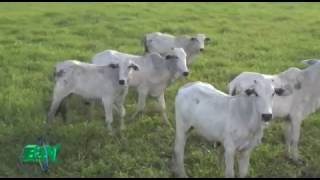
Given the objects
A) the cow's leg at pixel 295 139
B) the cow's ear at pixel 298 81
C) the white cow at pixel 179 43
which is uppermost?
the white cow at pixel 179 43

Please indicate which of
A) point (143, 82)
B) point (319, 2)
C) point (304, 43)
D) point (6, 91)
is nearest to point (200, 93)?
point (143, 82)

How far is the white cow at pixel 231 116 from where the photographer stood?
26.0ft

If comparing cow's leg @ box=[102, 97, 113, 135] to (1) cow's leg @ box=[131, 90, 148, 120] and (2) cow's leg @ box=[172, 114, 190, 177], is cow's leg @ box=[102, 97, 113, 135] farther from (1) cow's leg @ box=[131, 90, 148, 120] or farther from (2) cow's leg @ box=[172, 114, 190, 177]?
(2) cow's leg @ box=[172, 114, 190, 177]

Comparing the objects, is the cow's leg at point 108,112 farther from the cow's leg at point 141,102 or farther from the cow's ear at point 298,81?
the cow's ear at point 298,81

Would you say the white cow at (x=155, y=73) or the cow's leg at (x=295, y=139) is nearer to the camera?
the cow's leg at (x=295, y=139)

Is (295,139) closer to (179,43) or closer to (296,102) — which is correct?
(296,102)

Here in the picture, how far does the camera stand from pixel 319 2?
107 ft

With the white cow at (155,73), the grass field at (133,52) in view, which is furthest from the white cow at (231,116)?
the white cow at (155,73)

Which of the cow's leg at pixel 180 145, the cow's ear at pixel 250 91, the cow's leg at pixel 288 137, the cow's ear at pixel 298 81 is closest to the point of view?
the cow's ear at pixel 250 91

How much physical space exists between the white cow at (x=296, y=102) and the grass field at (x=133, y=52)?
35 centimetres

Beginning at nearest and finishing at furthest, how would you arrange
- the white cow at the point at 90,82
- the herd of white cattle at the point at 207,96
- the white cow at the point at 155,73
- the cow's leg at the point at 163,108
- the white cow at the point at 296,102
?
1. the herd of white cattle at the point at 207,96
2. the white cow at the point at 296,102
3. the white cow at the point at 90,82
4. the cow's leg at the point at 163,108
5. the white cow at the point at 155,73

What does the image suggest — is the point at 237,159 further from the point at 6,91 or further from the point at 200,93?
the point at 6,91

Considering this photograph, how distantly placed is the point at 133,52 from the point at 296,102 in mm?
7764

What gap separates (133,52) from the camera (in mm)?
16891
